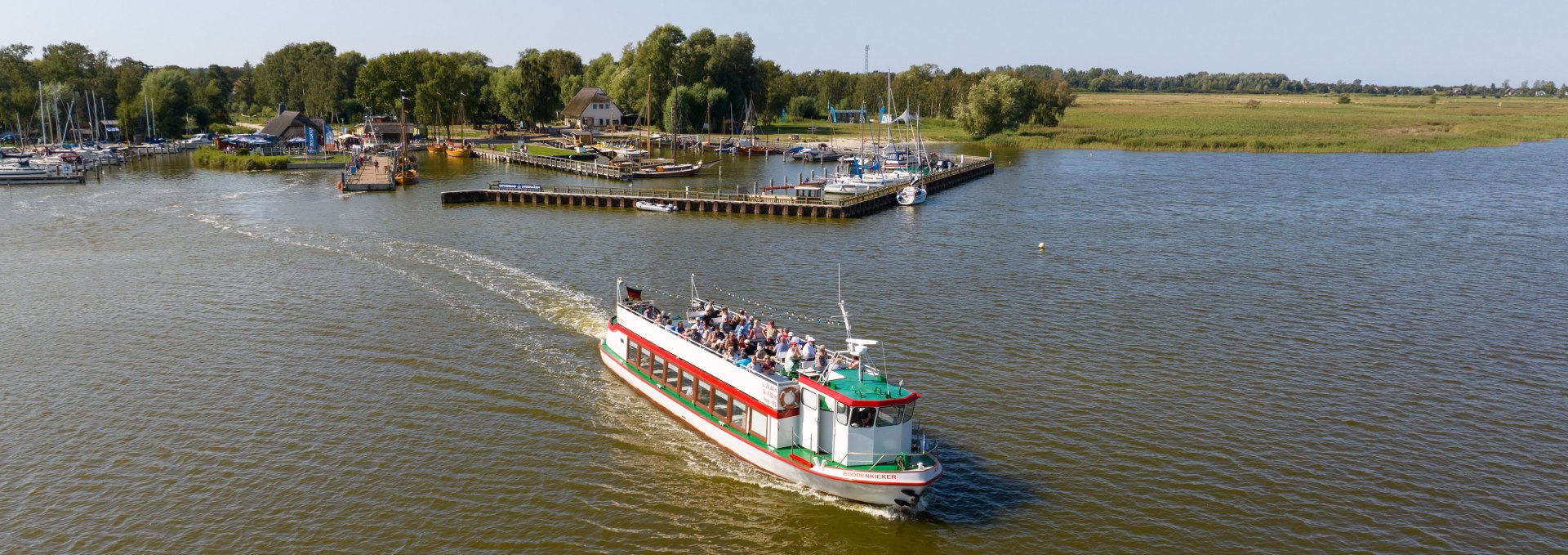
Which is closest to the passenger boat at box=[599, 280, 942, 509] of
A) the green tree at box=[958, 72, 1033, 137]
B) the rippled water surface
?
the rippled water surface

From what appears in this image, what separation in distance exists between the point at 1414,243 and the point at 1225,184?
35.2 metres

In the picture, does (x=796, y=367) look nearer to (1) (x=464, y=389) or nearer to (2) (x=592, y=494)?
(2) (x=592, y=494)

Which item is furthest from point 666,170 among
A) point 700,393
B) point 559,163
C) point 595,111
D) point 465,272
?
point 700,393

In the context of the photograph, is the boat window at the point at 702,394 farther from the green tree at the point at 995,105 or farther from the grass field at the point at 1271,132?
the green tree at the point at 995,105

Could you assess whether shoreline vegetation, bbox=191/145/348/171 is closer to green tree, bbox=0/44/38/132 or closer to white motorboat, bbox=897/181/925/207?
green tree, bbox=0/44/38/132

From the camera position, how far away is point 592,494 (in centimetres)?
2602

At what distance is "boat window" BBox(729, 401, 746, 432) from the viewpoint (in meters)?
27.4

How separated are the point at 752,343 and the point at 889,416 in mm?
6431

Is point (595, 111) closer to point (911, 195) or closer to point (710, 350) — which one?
point (911, 195)

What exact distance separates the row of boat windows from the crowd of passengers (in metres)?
1.02

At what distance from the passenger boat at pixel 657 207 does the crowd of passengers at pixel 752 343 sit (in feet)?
142

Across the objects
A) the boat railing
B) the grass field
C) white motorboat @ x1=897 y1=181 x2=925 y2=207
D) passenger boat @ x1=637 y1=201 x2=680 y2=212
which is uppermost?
the grass field

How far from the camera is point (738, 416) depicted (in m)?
27.7

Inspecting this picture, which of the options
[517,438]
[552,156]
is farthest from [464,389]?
[552,156]
